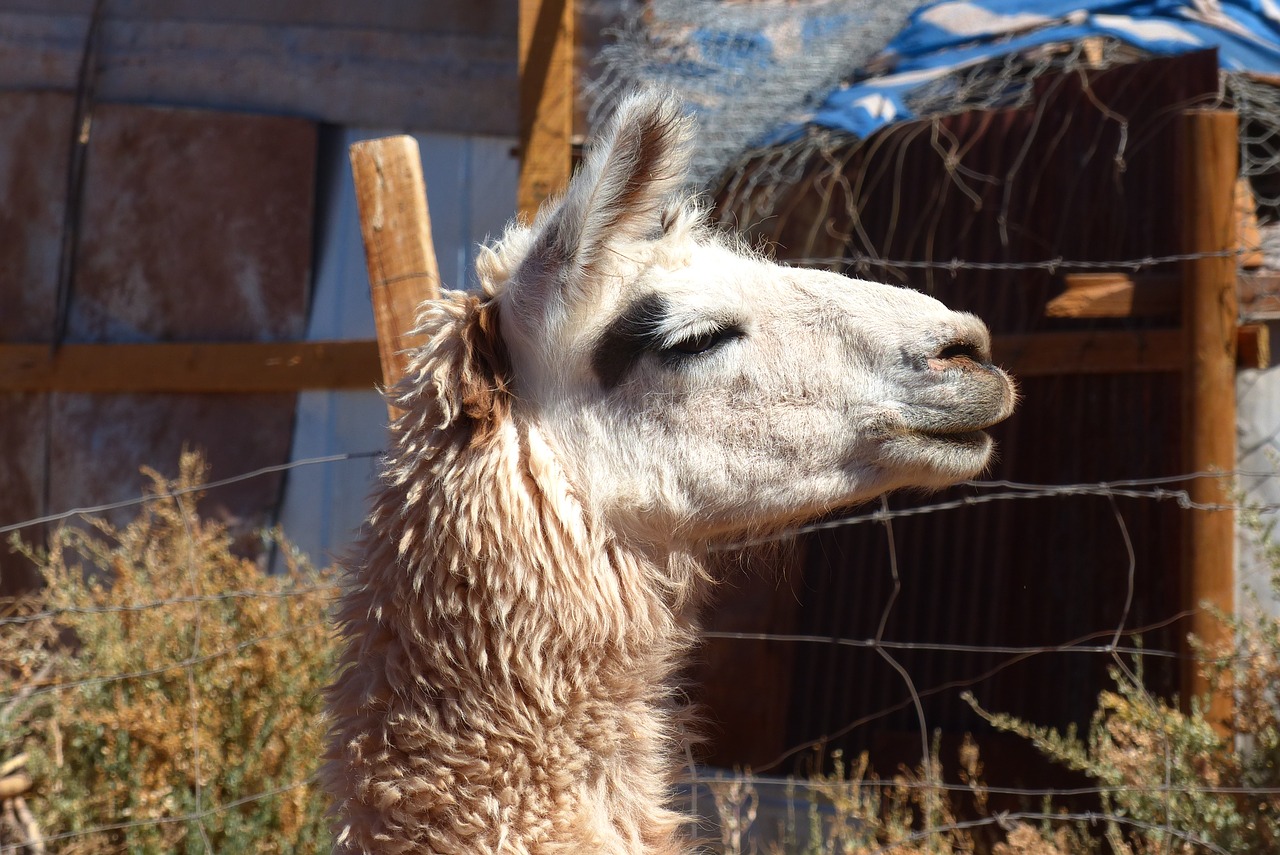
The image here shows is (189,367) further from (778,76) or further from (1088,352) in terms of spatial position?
(1088,352)

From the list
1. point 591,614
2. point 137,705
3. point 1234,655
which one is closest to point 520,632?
point 591,614

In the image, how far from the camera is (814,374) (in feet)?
6.81

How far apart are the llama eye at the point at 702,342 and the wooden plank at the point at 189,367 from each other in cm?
387

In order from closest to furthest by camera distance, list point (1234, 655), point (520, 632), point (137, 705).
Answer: point (520, 632), point (1234, 655), point (137, 705)

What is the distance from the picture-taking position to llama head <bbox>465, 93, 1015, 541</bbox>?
206 cm

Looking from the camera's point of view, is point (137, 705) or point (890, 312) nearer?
point (890, 312)

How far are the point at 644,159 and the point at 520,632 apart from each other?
2.61 ft

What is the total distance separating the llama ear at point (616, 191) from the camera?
199 centimetres

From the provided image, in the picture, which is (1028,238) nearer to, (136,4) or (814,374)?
(814,374)

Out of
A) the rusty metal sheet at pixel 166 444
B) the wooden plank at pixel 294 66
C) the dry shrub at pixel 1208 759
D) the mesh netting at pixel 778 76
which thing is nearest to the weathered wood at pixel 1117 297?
the dry shrub at pixel 1208 759

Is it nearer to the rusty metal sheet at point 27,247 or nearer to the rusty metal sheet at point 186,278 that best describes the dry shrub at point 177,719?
Result: the rusty metal sheet at point 186,278

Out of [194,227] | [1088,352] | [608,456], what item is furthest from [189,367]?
[608,456]

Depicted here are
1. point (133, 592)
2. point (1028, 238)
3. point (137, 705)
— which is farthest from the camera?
point (1028, 238)

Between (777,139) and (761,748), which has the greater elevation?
(777,139)
